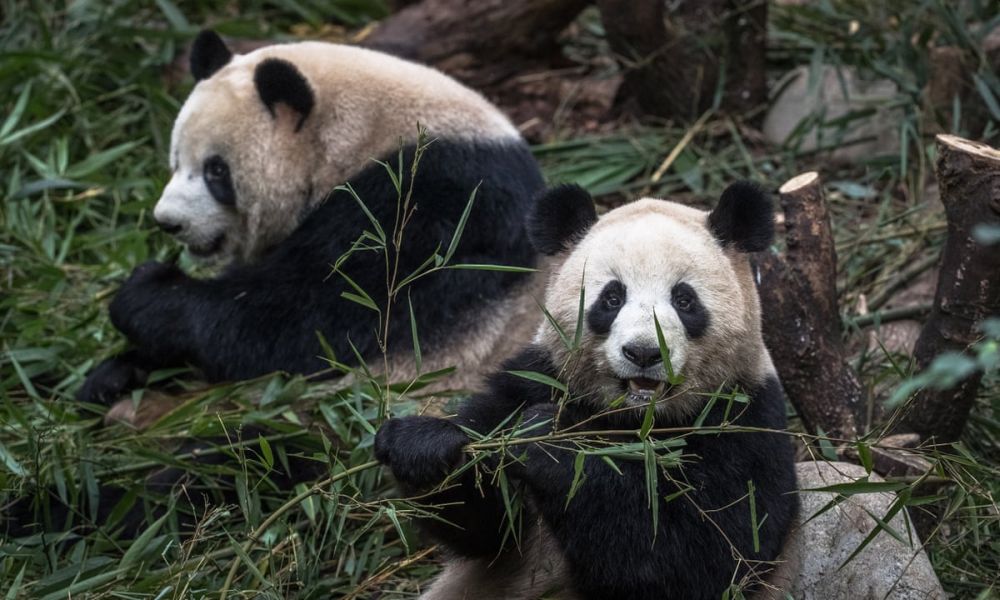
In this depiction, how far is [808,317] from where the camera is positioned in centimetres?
474

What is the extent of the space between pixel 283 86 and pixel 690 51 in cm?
320

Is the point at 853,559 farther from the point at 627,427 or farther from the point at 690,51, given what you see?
the point at 690,51

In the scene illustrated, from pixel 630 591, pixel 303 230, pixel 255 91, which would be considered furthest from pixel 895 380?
pixel 255 91

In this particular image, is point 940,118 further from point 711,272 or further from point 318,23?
point 318,23

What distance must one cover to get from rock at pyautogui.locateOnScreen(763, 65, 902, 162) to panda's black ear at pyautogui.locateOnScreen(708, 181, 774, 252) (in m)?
3.49

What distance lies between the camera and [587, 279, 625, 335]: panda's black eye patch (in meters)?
3.62

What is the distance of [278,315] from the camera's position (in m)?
5.20

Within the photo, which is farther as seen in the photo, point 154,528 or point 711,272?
point 154,528

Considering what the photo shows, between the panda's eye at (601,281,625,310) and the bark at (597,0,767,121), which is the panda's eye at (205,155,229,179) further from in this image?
the bark at (597,0,767,121)

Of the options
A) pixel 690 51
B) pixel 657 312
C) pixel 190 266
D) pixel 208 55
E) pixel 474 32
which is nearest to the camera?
pixel 657 312

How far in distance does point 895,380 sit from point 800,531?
53.3 inches

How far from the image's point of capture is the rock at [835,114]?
7.18 m

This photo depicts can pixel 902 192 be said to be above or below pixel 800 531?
below

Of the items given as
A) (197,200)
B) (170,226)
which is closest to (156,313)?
(170,226)
